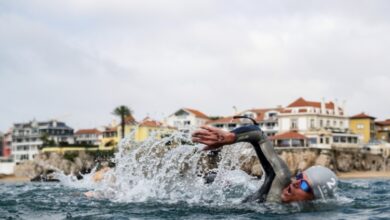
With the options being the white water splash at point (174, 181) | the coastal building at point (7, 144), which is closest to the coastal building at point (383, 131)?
the coastal building at point (7, 144)

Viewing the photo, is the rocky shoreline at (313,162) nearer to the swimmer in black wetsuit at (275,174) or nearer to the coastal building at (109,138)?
the coastal building at (109,138)

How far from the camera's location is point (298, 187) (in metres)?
13.0

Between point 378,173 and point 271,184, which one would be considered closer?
point 271,184

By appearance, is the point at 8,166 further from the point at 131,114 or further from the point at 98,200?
the point at 98,200

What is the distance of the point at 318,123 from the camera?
110750 mm

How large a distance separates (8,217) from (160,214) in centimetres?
338

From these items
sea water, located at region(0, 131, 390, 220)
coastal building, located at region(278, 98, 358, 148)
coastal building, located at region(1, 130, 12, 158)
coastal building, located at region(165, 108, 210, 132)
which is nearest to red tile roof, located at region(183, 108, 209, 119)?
coastal building, located at region(165, 108, 210, 132)

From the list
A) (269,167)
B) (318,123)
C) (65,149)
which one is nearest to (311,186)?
(269,167)

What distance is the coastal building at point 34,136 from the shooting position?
141m

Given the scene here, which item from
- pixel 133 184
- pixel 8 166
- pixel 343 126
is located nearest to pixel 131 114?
pixel 8 166

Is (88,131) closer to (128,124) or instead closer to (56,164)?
(128,124)

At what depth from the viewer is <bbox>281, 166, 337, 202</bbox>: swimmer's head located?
1294 cm

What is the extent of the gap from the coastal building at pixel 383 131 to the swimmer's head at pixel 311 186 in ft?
384

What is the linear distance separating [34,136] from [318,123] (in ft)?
219
